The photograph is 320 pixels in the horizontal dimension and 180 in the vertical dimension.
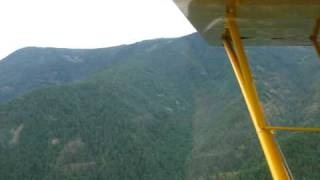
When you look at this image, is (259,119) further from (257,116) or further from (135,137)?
(135,137)

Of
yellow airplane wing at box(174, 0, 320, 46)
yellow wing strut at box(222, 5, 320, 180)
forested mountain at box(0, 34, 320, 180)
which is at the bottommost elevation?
yellow wing strut at box(222, 5, 320, 180)

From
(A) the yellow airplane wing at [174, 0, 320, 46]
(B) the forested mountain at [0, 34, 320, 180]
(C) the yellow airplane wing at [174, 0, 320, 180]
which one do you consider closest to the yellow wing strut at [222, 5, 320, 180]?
(C) the yellow airplane wing at [174, 0, 320, 180]

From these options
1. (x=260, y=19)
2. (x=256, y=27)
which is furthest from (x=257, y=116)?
(x=256, y=27)

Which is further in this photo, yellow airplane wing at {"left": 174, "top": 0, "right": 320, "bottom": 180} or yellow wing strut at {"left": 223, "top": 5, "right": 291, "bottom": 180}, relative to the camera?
yellow airplane wing at {"left": 174, "top": 0, "right": 320, "bottom": 180}

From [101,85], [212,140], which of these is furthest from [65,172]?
[101,85]

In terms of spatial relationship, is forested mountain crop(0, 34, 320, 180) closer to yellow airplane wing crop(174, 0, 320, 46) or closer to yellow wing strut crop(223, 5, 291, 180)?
yellow airplane wing crop(174, 0, 320, 46)

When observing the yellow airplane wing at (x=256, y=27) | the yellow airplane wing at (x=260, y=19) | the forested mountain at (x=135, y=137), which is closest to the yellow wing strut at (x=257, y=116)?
the yellow airplane wing at (x=256, y=27)

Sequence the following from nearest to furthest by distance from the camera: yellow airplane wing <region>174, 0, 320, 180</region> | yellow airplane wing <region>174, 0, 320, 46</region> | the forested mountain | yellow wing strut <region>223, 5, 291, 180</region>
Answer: yellow wing strut <region>223, 5, 291, 180</region> → yellow airplane wing <region>174, 0, 320, 180</region> → yellow airplane wing <region>174, 0, 320, 46</region> → the forested mountain

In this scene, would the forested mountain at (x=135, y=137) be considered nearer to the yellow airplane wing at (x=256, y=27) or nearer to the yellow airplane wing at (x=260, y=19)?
the yellow airplane wing at (x=260, y=19)

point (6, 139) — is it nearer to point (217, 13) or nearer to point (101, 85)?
point (101, 85)
